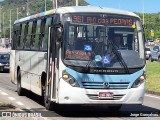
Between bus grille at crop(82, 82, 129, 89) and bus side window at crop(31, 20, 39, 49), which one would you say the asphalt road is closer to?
bus grille at crop(82, 82, 129, 89)

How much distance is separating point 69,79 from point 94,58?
84 centimetres

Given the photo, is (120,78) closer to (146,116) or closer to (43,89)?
(146,116)

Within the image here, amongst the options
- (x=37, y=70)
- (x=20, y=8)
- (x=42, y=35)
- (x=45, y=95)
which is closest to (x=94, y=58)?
(x=45, y=95)

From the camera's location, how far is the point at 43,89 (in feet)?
48.7

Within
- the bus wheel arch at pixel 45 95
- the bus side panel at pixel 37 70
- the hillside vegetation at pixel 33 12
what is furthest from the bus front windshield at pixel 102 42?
the hillside vegetation at pixel 33 12

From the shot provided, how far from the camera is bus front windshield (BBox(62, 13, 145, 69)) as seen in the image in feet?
41.6

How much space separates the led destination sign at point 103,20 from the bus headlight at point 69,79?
1462 millimetres

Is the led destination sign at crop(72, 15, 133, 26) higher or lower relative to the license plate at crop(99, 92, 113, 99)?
higher

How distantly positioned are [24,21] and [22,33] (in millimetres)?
478

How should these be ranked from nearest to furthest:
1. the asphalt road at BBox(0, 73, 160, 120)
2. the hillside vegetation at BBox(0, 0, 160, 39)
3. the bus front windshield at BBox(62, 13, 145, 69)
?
the bus front windshield at BBox(62, 13, 145, 69) → the asphalt road at BBox(0, 73, 160, 120) → the hillside vegetation at BBox(0, 0, 160, 39)

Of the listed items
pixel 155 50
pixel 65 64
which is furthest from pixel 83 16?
pixel 155 50

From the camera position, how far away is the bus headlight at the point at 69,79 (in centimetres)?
1248

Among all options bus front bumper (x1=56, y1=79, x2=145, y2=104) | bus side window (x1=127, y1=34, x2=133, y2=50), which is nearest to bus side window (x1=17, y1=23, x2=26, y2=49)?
bus side window (x1=127, y1=34, x2=133, y2=50)

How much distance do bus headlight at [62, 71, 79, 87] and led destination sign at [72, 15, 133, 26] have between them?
1.46m
